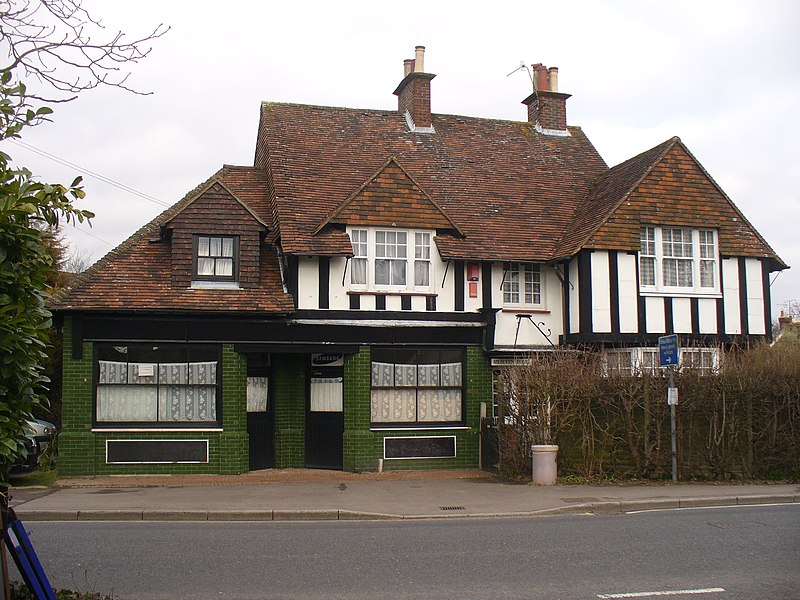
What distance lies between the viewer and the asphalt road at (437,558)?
8289 millimetres

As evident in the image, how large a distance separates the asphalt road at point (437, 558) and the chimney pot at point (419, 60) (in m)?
15.2

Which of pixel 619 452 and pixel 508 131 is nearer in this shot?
pixel 619 452

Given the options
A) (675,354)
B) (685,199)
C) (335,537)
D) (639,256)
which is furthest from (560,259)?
(335,537)

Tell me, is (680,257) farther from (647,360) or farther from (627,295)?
(647,360)

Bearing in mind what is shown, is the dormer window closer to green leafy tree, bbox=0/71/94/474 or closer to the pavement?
the pavement

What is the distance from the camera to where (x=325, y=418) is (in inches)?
749

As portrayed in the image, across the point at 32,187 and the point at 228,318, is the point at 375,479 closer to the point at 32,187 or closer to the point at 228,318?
the point at 228,318

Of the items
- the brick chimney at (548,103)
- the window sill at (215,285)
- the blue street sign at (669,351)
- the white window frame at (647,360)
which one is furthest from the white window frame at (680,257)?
the window sill at (215,285)

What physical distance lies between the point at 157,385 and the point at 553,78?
51.0 ft

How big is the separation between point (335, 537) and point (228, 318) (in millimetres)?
7639

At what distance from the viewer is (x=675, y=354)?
1555 centimetres

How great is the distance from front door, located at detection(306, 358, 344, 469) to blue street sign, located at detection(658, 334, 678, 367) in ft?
22.8

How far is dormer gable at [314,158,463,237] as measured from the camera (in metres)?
19.0

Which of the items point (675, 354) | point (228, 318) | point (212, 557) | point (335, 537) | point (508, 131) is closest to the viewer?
point (212, 557)
